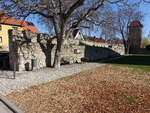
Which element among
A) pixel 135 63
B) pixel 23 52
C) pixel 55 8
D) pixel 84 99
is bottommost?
pixel 84 99

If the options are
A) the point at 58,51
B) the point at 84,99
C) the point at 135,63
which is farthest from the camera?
the point at 135,63

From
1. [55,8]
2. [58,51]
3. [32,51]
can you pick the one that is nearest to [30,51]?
[32,51]

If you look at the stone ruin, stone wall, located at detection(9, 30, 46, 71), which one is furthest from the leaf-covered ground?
stone wall, located at detection(9, 30, 46, 71)

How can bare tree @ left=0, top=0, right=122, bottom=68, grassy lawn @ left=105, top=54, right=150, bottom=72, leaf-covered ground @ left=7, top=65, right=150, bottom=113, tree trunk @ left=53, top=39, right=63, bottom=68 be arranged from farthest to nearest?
1. grassy lawn @ left=105, top=54, right=150, bottom=72
2. tree trunk @ left=53, top=39, right=63, bottom=68
3. bare tree @ left=0, top=0, right=122, bottom=68
4. leaf-covered ground @ left=7, top=65, right=150, bottom=113

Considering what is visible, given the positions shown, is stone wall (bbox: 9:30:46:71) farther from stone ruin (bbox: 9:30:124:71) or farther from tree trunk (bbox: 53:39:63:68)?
tree trunk (bbox: 53:39:63:68)

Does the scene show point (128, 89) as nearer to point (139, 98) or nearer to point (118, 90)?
point (118, 90)

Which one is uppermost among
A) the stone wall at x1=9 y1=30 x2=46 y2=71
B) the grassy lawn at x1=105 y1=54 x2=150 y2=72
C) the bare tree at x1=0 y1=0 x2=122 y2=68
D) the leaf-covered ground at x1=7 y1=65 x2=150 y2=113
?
the bare tree at x1=0 y1=0 x2=122 y2=68

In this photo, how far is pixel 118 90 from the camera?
16.8 feet

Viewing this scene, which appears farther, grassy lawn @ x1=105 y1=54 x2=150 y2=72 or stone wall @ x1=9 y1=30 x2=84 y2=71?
grassy lawn @ x1=105 y1=54 x2=150 y2=72

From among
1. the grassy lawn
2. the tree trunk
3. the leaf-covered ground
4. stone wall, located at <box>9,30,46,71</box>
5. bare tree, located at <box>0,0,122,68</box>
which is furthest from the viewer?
the grassy lawn

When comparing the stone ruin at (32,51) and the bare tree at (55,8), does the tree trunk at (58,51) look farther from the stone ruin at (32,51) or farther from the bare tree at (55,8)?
the stone ruin at (32,51)

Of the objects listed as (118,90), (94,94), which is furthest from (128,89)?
(94,94)

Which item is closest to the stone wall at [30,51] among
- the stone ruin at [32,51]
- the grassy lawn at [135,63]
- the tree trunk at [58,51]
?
the stone ruin at [32,51]

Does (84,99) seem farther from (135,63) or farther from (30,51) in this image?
(135,63)
